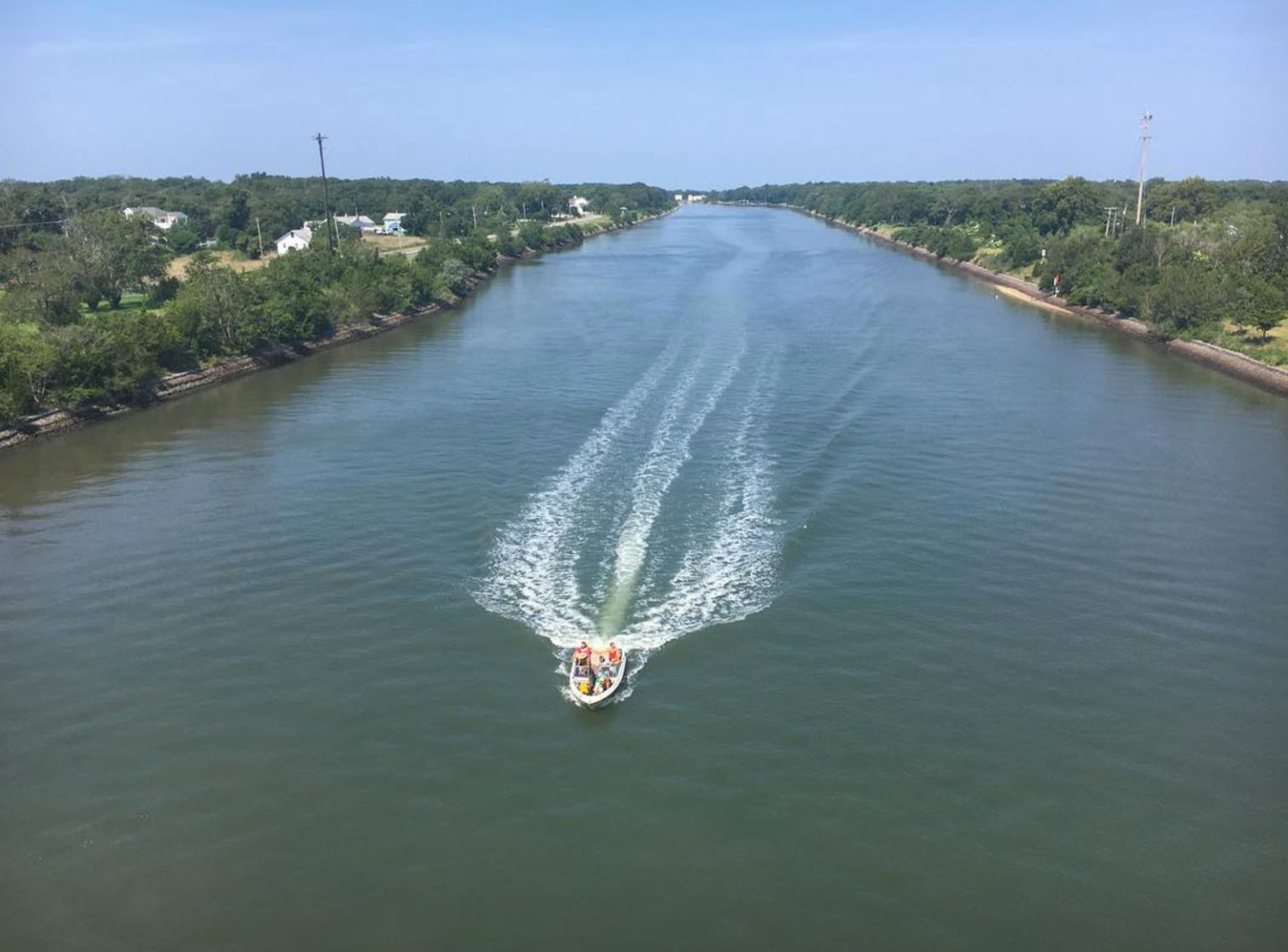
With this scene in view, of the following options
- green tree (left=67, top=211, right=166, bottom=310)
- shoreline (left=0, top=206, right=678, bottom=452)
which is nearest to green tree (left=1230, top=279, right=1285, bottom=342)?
shoreline (left=0, top=206, right=678, bottom=452)

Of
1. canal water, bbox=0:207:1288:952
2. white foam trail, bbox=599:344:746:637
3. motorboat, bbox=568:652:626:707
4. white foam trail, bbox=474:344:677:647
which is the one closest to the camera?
canal water, bbox=0:207:1288:952

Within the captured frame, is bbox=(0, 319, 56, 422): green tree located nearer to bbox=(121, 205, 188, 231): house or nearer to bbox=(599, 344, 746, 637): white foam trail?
bbox=(599, 344, 746, 637): white foam trail

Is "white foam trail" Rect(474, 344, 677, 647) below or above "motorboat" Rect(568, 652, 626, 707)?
above

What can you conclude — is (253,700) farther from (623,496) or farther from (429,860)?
(623,496)

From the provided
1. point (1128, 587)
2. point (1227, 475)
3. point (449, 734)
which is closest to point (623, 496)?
point (449, 734)

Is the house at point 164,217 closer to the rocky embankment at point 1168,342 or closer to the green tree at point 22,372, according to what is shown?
the green tree at point 22,372

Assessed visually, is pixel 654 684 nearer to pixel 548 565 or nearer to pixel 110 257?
pixel 548 565

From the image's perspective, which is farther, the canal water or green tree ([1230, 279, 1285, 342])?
green tree ([1230, 279, 1285, 342])

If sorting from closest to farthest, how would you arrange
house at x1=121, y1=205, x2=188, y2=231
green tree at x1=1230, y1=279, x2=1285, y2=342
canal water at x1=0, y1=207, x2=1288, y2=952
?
canal water at x1=0, y1=207, x2=1288, y2=952 → green tree at x1=1230, y1=279, x2=1285, y2=342 → house at x1=121, y1=205, x2=188, y2=231
